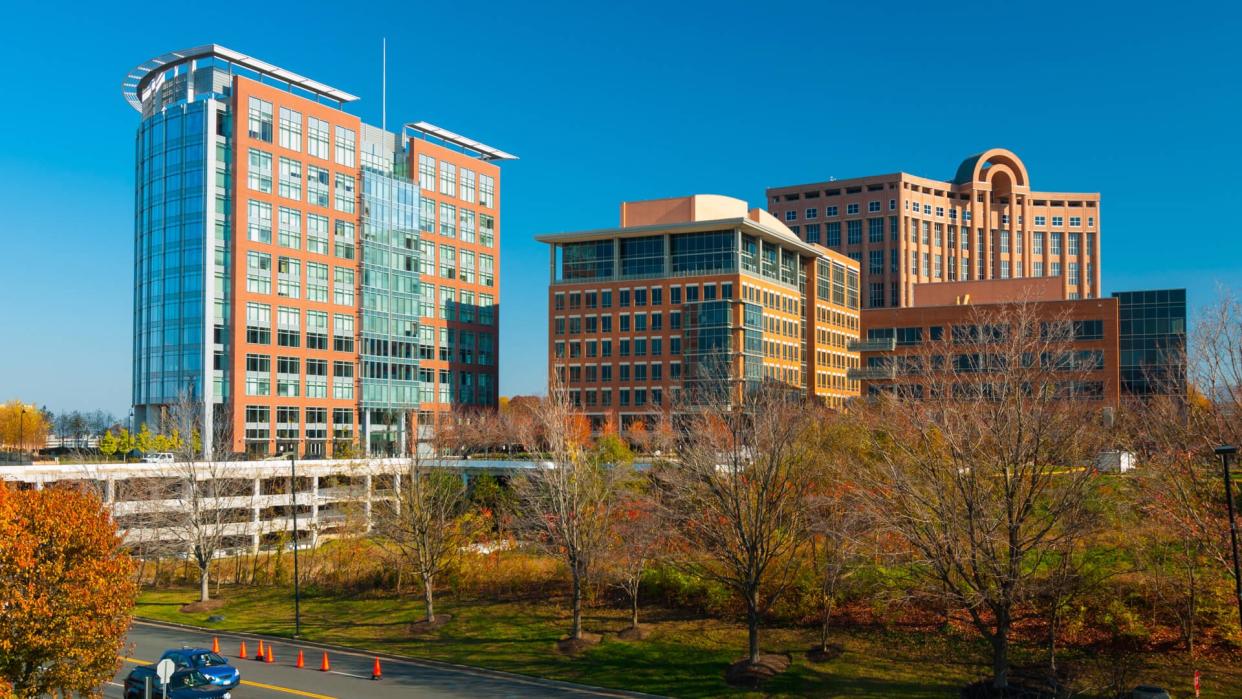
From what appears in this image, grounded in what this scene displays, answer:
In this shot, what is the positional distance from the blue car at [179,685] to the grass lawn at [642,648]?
974cm

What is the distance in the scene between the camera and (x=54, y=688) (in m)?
23.5

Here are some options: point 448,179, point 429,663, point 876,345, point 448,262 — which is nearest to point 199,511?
point 429,663

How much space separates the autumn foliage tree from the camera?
73.9ft

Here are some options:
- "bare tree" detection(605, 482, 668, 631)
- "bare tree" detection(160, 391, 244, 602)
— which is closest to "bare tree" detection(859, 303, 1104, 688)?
"bare tree" detection(605, 482, 668, 631)

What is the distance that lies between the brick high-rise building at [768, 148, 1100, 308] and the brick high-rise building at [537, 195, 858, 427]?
50519mm

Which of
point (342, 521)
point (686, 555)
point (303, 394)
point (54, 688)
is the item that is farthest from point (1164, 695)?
point (303, 394)

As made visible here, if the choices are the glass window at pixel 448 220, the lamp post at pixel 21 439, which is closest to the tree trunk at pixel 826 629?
the lamp post at pixel 21 439

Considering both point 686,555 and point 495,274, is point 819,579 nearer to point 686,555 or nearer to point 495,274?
point 686,555

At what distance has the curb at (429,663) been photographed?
33.3 m

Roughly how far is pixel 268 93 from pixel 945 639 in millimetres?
88833

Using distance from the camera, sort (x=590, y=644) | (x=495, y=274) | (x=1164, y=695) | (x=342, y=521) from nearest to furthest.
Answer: (x=1164, y=695) < (x=590, y=644) < (x=342, y=521) < (x=495, y=274)

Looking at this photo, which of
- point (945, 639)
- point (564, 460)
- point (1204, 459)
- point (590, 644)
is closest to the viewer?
point (1204, 459)

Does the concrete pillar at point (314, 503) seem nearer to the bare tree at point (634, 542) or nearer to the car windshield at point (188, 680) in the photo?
the bare tree at point (634, 542)

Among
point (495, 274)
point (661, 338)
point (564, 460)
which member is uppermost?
point (495, 274)
